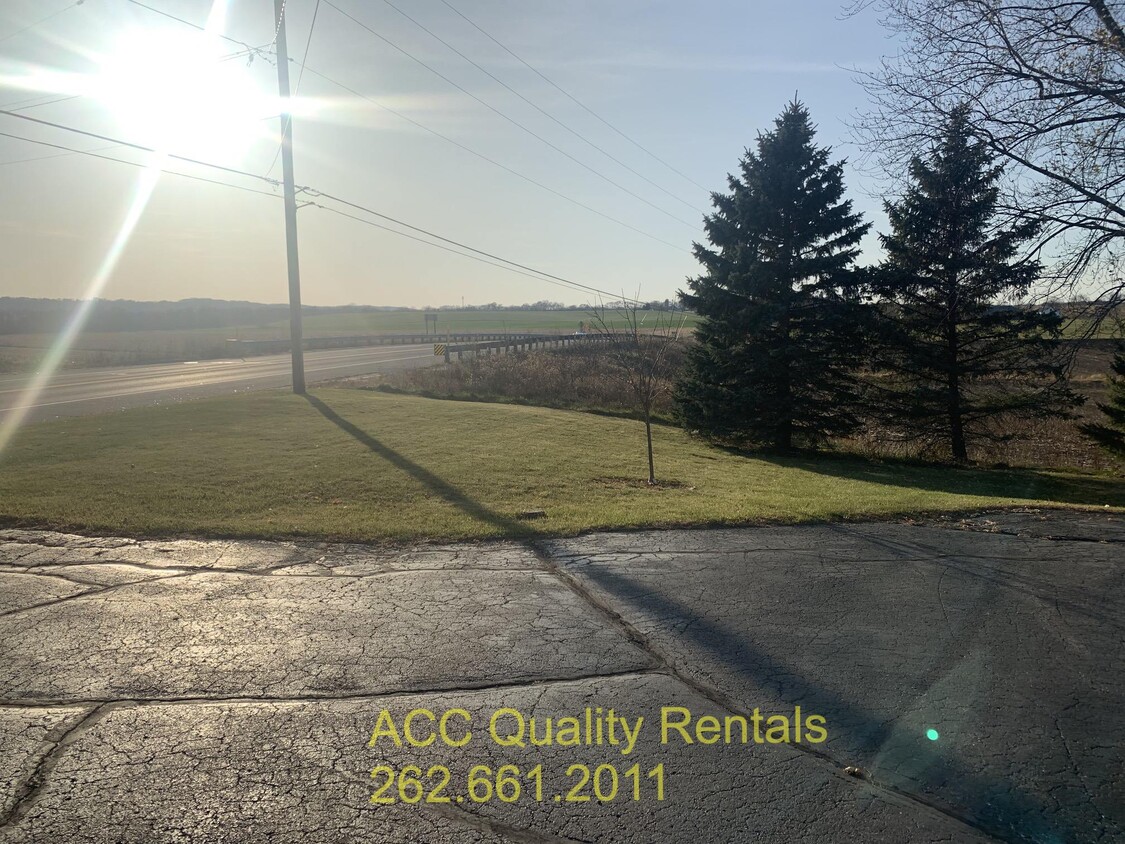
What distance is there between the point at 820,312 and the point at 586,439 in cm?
783

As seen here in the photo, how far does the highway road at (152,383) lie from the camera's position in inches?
773

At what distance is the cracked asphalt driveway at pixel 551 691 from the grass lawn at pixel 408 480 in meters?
1.22

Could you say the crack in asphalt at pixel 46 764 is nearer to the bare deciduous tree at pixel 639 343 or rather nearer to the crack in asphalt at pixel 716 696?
the crack in asphalt at pixel 716 696

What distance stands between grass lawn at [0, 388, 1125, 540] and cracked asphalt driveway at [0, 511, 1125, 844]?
1.22 meters

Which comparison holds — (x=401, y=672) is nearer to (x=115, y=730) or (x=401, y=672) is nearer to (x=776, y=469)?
(x=115, y=730)

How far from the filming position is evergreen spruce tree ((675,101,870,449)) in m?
19.3

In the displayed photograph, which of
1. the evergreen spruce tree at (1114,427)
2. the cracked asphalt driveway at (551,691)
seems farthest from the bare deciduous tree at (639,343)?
the evergreen spruce tree at (1114,427)

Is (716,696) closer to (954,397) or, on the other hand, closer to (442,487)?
(442,487)

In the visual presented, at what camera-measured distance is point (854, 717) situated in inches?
156

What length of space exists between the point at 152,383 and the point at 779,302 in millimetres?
22255

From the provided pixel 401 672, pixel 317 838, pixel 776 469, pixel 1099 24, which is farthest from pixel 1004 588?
pixel 776 469

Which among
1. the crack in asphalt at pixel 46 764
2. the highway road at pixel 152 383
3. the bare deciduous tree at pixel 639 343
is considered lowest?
the crack in asphalt at pixel 46 764

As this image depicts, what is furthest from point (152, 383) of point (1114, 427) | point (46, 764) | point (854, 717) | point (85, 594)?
point (1114, 427)

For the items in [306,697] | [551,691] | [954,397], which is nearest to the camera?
[306,697]
